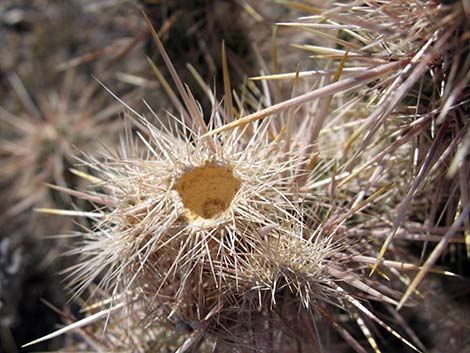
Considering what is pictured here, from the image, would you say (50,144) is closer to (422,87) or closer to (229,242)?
(229,242)

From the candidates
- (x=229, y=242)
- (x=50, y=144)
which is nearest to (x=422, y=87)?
(x=229, y=242)

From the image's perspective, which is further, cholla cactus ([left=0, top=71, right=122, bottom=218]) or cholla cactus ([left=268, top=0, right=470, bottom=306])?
cholla cactus ([left=0, top=71, right=122, bottom=218])

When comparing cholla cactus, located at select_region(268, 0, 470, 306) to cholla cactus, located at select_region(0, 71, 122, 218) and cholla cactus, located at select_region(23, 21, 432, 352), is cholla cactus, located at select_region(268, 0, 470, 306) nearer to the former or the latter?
cholla cactus, located at select_region(23, 21, 432, 352)

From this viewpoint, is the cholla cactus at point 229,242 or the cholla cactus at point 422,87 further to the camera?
the cholla cactus at point 229,242

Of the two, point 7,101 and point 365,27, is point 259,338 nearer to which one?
point 365,27

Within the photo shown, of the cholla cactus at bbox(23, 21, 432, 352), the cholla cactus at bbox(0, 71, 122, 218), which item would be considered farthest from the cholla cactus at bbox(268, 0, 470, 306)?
the cholla cactus at bbox(0, 71, 122, 218)

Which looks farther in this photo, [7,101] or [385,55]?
[7,101]

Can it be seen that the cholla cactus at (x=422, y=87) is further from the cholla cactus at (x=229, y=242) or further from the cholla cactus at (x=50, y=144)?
the cholla cactus at (x=50, y=144)

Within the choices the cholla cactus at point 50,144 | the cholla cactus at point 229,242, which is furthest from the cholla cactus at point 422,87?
the cholla cactus at point 50,144

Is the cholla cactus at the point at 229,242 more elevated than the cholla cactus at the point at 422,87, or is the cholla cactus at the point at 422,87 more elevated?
the cholla cactus at the point at 422,87

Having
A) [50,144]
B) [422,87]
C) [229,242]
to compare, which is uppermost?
[422,87]

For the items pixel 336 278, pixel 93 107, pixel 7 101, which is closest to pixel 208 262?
pixel 336 278
